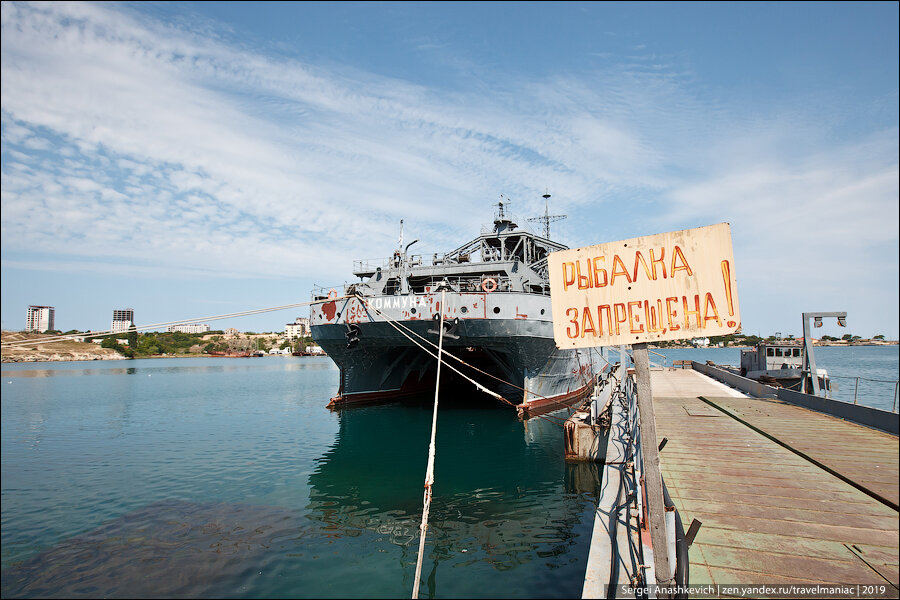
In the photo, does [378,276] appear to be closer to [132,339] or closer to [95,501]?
[95,501]

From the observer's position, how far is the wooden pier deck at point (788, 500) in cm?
404

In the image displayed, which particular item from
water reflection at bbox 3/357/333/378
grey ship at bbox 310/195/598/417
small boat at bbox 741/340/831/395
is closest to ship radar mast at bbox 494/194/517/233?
grey ship at bbox 310/195/598/417

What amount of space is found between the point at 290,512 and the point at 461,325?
1052 cm

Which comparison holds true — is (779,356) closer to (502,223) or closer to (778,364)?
(778,364)

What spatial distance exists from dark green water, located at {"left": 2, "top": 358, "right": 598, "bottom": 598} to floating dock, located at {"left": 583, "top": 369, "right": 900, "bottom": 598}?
7.31 feet

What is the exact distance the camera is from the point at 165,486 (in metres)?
11.4

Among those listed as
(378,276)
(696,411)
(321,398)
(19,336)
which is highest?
(378,276)

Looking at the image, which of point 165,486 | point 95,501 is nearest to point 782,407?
point 165,486

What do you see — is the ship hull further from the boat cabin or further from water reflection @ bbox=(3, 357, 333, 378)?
water reflection @ bbox=(3, 357, 333, 378)

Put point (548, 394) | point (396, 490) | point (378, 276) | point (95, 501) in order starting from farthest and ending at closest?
point (378, 276), point (548, 394), point (396, 490), point (95, 501)

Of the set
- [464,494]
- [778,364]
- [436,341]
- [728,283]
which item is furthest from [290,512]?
[778,364]

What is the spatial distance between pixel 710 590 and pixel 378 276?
21.3 metres

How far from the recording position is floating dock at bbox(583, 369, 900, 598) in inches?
157

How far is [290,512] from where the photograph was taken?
965 centimetres
